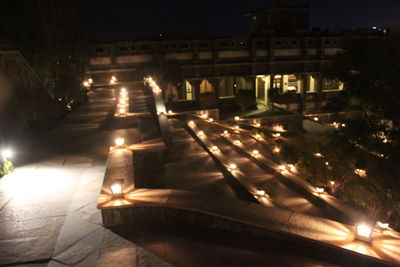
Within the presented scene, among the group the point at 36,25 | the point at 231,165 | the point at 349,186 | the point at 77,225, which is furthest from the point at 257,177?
the point at 36,25

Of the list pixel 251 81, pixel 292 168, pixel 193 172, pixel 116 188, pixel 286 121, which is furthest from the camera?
pixel 251 81

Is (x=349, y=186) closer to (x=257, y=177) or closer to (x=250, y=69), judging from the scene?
(x=257, y=177)

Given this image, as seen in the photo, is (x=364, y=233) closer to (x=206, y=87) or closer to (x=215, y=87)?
(x=215, y=87)

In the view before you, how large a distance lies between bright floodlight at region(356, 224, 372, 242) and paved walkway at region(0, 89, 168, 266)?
10.6 feet

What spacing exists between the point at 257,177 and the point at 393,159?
402 cm

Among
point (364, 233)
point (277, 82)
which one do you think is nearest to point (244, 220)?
point (364, 233)

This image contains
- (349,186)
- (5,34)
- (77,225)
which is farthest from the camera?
(5,34)

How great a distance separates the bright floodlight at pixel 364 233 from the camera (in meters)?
4.98

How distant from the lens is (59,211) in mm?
5902

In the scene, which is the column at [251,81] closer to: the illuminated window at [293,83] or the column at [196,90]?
the illuminated window at [293,83]

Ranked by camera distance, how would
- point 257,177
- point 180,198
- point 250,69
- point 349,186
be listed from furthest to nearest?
1. point 250,69
2. point 349,186
3. point 257,177
4. point 180,198

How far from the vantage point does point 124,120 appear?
42.7 ft

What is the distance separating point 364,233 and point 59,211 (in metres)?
5.40

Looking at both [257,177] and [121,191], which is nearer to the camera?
[121,191]
